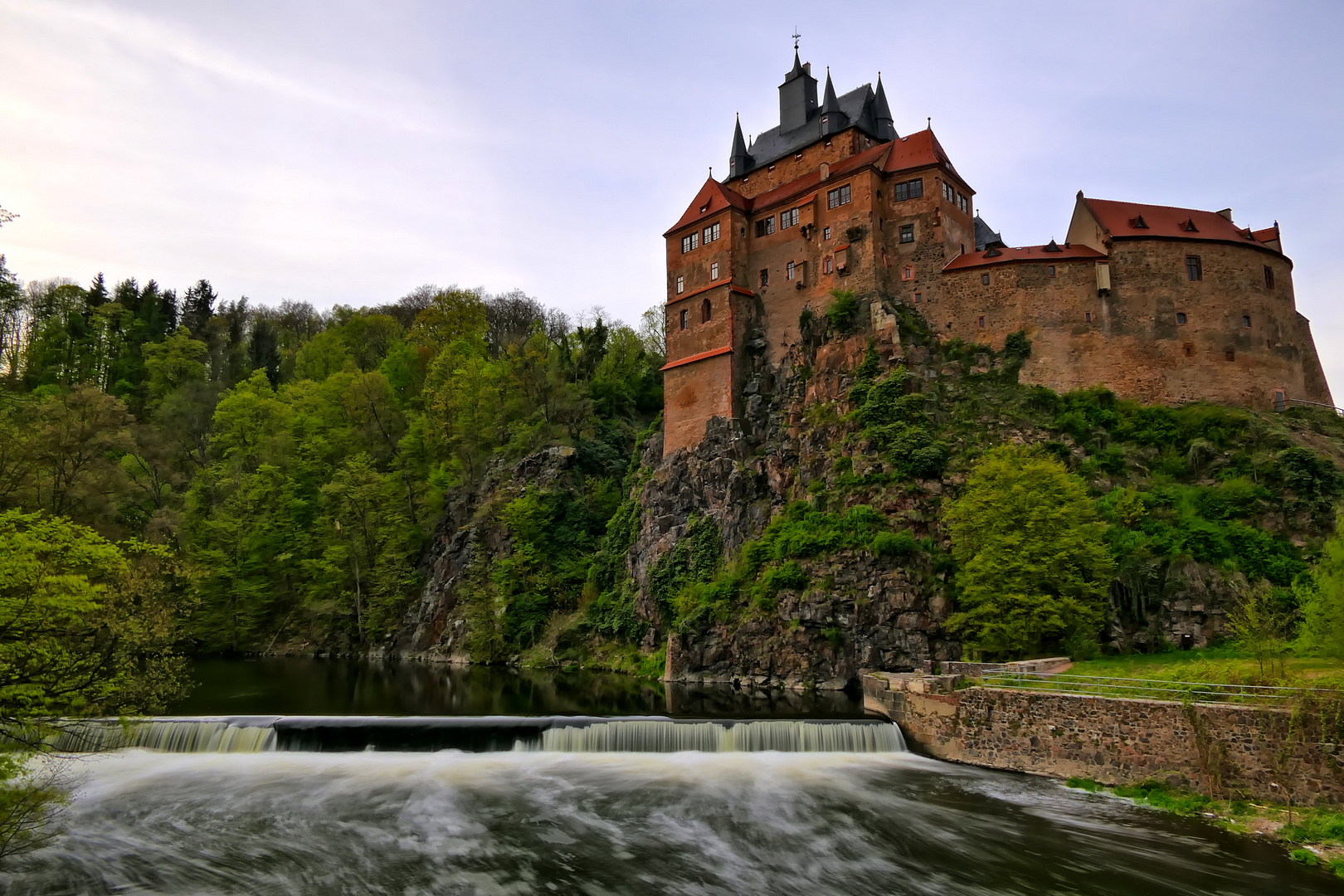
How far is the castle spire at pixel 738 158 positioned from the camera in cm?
5394

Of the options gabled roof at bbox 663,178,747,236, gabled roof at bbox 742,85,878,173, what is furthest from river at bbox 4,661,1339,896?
gabled roof at bbox 742,85,878,173

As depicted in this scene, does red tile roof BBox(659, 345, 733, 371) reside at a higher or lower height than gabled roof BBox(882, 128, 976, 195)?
lower

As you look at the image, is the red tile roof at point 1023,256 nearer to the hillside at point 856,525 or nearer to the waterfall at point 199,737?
the hillside at point 856,525

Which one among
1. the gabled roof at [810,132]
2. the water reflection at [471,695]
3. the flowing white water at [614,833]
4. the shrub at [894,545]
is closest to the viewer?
the flowing white water at [614,833]

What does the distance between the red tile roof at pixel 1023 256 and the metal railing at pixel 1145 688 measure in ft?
86.2

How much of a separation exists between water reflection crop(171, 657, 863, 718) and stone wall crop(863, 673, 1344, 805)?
4.33 m

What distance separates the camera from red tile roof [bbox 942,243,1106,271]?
41.7 meters

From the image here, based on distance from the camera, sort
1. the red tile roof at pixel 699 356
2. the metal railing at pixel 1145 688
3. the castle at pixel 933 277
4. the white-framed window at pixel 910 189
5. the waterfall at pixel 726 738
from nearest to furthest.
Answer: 1. the metal railing at pixel 1145 688
2. the waterfall at pixel 726 738
3. the castle at pixel 933 277
4. the white-framed window at pixel 910 189
5. the red tile roof at pixel 699 356

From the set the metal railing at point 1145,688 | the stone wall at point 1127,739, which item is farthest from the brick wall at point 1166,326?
the stone wall at point 1127,739

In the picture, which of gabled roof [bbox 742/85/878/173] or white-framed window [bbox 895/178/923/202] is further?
gabled roof [bbox 742/85/878/173]

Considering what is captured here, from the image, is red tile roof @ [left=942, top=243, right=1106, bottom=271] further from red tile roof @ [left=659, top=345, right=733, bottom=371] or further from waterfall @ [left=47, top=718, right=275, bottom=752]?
waterfall @ [left=47, top=718, right=275, bottom=752]

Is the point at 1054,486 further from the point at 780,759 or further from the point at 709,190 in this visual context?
the point at 709,190

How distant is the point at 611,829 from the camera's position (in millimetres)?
17375

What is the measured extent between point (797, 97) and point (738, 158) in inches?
208
